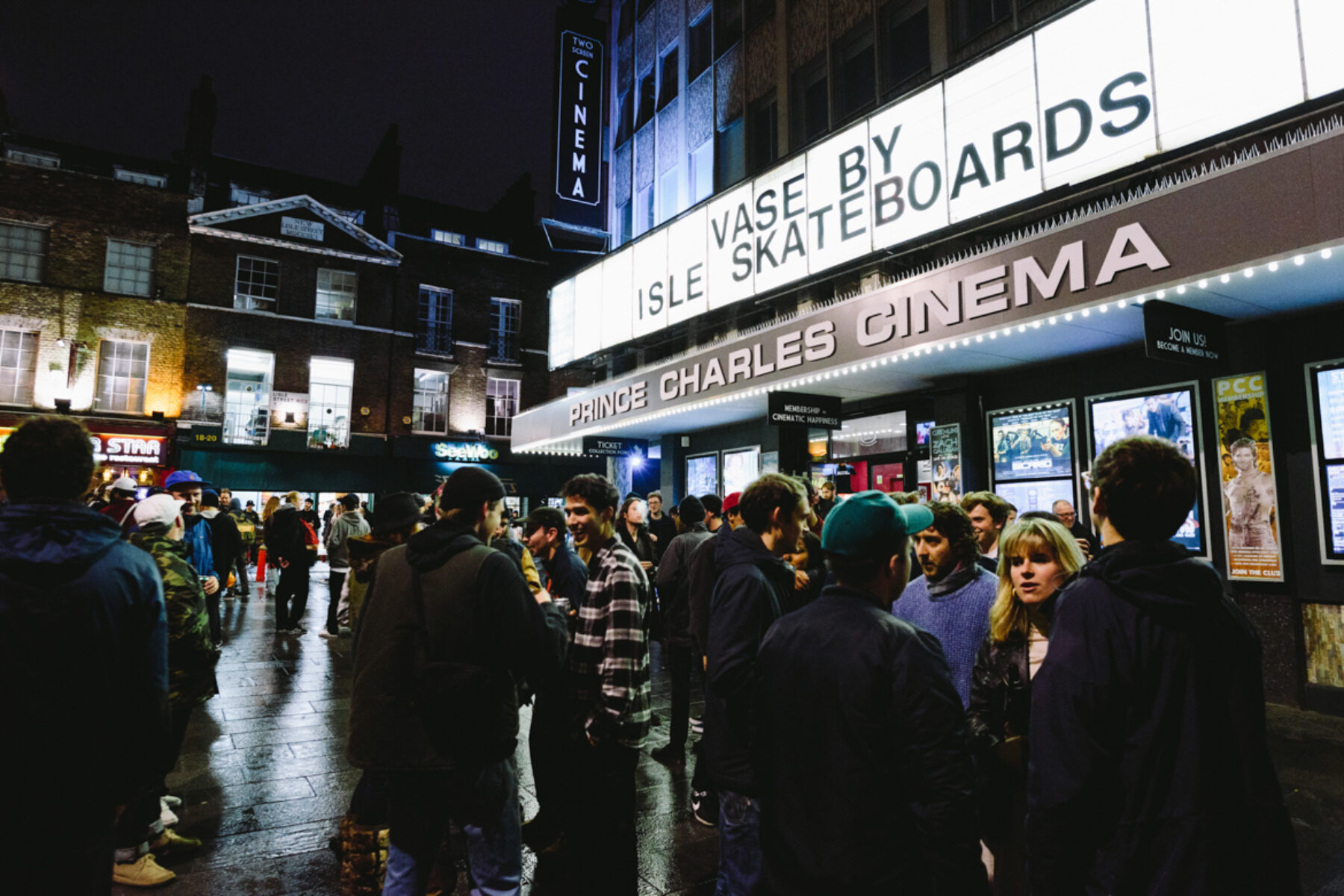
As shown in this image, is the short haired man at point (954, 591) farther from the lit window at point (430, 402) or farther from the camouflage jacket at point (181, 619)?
the lit window at point (430, 402)

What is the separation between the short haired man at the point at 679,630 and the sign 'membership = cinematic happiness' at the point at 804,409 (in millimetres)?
4332

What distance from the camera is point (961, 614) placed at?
10.9 ft

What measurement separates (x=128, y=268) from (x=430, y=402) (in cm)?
1059

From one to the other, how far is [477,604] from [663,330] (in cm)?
1210

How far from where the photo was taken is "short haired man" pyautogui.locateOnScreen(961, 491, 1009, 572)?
4336 mm

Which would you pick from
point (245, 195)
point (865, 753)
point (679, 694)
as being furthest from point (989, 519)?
point (245, 195)

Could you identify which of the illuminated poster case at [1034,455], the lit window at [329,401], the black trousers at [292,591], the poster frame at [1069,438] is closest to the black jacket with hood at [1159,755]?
the poster frame at [1069,438]

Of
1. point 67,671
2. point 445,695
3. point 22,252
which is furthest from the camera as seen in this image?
point 22,252

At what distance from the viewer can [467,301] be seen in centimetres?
2980

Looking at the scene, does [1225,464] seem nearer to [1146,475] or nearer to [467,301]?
[1146,475]

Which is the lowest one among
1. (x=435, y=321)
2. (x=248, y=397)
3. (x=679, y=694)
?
(x=679, y=694)

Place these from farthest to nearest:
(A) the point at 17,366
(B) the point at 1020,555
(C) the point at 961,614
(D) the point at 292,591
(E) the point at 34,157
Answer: (E) the point at 34,157
(A) the point at 17,366
(D) the point at 292,591
(C) the point at 961,614
(B) the point at 1020,555

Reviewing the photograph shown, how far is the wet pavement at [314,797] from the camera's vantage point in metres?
3.82

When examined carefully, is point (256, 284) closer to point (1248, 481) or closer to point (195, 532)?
point (195, 532)
